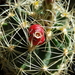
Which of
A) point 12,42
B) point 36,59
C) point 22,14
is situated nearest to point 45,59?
point 36,59

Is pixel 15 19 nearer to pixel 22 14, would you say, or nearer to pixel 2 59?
pixel 22 14

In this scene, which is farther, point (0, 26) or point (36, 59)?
point (0, 26)

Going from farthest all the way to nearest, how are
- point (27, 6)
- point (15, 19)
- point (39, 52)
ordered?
point (27, 6)
point (15, 19)
point (39, 52)

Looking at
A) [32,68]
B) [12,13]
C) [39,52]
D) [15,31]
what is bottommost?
[32,68]

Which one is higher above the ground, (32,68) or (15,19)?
(15,19)
